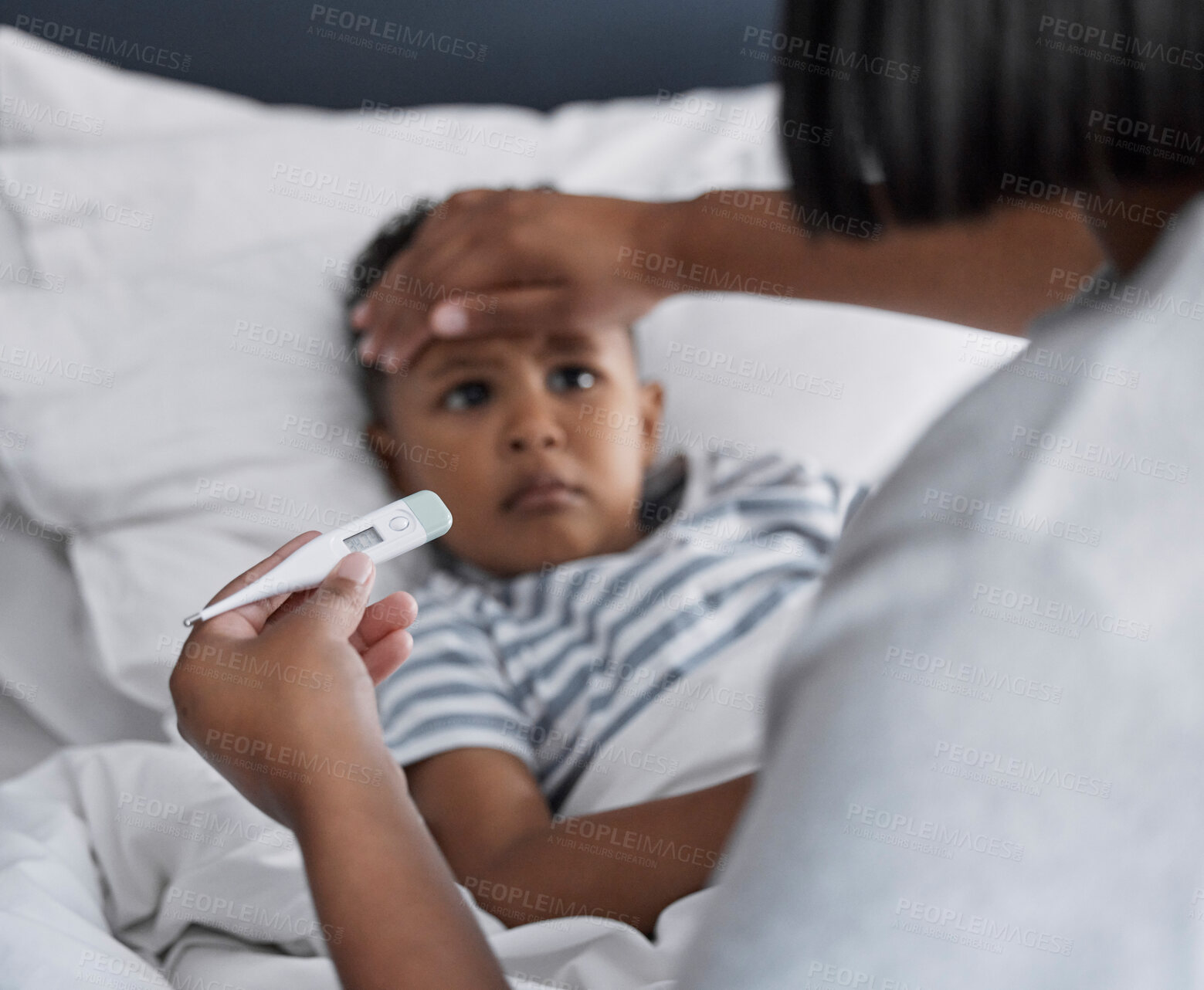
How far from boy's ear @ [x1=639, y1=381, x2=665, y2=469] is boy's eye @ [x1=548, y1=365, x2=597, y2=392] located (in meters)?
0.10

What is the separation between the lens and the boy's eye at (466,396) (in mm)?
1151

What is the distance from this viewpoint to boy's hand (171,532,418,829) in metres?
0.54

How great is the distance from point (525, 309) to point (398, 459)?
27cm

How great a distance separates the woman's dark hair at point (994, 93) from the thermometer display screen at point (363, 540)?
0.32m

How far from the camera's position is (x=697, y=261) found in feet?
3.30

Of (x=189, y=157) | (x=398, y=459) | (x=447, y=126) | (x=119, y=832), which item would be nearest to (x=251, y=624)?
(x=119, y=832)

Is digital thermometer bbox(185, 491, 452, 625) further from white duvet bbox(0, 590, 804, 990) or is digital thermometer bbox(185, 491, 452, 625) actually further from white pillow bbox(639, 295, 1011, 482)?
white pillow bbox(639, 295, 1011, 482)

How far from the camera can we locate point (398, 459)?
3.95ft

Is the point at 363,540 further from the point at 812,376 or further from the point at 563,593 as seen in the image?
the point at 812,376

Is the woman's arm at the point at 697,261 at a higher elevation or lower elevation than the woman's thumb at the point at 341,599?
higher

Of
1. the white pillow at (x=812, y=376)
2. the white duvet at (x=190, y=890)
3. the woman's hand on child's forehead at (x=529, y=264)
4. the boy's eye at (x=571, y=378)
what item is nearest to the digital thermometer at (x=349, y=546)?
the white duvet at (x=190, y=890)

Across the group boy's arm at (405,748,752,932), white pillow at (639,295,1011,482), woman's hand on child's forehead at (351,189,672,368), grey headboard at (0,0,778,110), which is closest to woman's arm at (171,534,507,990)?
boy's arm at (405,748,752,932)

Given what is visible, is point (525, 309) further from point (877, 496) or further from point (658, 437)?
point (877, 496)

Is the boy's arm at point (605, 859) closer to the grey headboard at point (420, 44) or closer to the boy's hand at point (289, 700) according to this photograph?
the boy's hand at point (289, 700)
